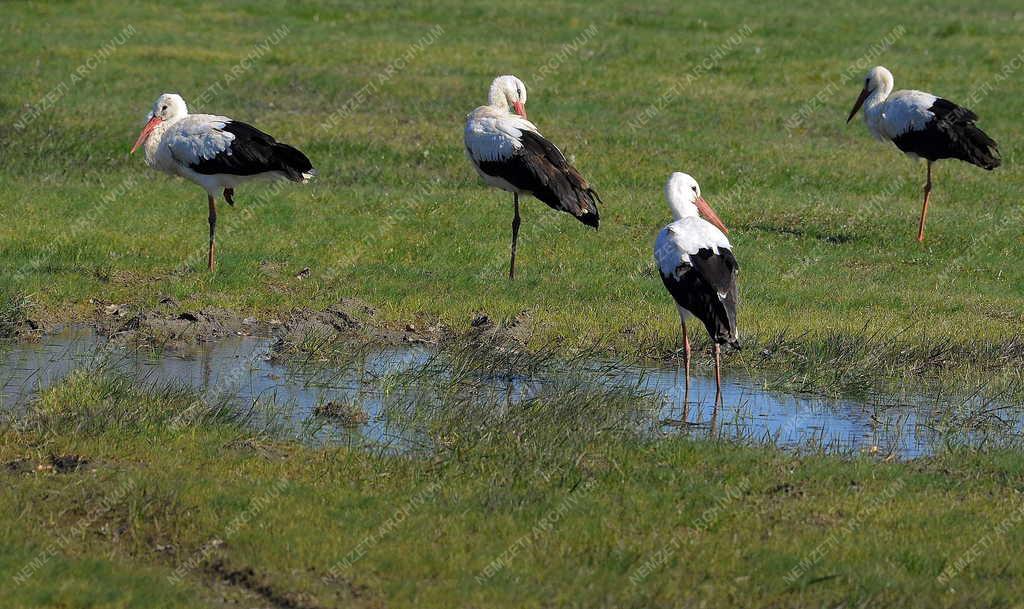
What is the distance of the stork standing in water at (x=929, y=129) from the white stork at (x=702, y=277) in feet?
20.1

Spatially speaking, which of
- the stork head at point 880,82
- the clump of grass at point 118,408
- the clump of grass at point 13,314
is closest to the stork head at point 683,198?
the clump of grass at point 118,408

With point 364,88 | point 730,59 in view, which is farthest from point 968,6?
point 364,88

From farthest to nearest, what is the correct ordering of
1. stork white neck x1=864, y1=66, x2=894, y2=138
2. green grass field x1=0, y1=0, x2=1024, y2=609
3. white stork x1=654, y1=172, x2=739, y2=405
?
stork white neck x1=864, y1=66, x2=894, y2=138, white stork x1=654, y1=172, x2=739, y2=405, green grass field x1=0, y1=0, x2=1024, y2=609

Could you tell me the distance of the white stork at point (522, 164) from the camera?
1321cm

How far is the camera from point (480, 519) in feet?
23.0

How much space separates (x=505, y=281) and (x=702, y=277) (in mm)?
3512

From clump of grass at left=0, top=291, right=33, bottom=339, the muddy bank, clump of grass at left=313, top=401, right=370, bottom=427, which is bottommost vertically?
the muddy bank

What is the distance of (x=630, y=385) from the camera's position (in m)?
10.1

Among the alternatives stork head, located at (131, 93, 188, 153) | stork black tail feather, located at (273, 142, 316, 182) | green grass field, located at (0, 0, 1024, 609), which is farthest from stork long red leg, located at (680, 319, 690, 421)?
stork head, located at (131, 93, 188, 153)

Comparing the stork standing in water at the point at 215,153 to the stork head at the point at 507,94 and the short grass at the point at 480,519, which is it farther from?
Result: the short grass at the point at 480,519

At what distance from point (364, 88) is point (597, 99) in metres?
3.66

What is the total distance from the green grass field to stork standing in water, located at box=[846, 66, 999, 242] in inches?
29.6

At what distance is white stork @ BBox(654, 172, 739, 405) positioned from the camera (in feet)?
32.0

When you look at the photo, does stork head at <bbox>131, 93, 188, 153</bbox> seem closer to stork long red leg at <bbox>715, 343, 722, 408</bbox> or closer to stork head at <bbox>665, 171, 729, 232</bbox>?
stork head at <bbox>665, 171, 729, 232</bbox>
